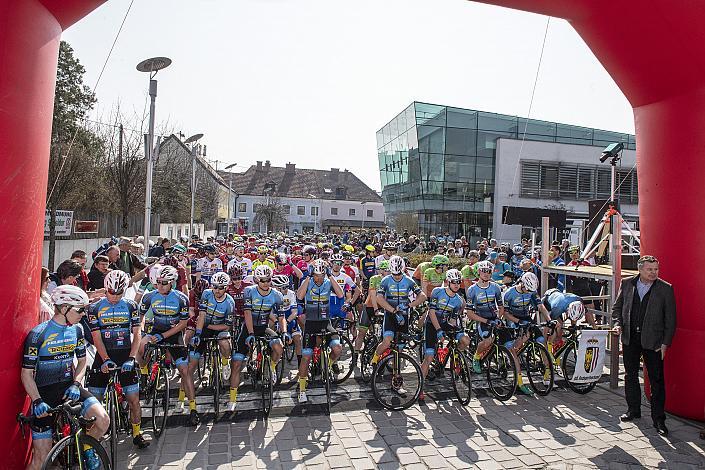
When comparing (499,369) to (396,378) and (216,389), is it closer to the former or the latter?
(396,378)

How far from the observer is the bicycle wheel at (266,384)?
646cm

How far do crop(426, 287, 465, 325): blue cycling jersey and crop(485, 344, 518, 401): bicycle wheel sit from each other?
0.82 meters

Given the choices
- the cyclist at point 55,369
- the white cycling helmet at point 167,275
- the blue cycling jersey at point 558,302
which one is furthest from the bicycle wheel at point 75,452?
the blue cycling jersey at point 558,302

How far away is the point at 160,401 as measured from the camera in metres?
6.24

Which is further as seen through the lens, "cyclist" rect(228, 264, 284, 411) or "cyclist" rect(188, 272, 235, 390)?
"cyclist" rect(228, 264, 284, 411)

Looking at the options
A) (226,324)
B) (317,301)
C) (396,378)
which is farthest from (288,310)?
(396,378)

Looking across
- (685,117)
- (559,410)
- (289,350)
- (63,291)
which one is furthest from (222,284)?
(685,117)

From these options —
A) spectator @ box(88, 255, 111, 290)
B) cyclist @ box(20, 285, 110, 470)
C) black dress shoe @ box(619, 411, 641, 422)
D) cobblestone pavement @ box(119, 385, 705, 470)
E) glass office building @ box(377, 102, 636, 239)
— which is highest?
glass office building @ box(377, 102, 636, 239)

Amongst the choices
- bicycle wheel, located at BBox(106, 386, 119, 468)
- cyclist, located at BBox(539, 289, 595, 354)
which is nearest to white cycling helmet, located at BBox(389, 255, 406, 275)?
cyclist, located at BBox(539, 289, 595, 354)

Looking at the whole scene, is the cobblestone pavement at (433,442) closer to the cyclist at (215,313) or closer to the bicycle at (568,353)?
the bicycle at (568,353)

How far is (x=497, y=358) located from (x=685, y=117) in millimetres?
4162

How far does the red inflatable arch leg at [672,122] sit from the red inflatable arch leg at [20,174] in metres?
5.14

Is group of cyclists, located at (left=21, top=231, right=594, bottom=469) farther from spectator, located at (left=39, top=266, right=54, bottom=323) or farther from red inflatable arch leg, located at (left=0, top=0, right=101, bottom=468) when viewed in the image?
spectator, located at (left=39, top=266, right=54, bottom=323)

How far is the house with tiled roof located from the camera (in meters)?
65.5
